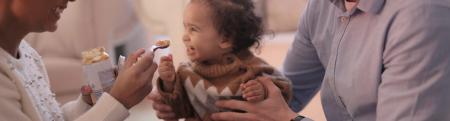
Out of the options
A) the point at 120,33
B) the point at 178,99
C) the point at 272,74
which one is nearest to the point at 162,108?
the point at 178,99

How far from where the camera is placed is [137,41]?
2938mm

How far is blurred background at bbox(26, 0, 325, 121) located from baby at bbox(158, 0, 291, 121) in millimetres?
1067

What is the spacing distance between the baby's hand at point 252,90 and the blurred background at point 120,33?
1134 millimetres

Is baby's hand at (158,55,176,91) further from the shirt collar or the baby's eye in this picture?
the shirt collar

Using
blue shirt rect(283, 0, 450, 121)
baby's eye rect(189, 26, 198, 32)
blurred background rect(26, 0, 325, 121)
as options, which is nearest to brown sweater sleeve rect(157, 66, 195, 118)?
baby's eye rect(189, 26, 198, 32)

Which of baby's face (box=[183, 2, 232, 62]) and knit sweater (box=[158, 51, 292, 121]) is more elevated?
baby's face (box=[183, 2, 232, 62])

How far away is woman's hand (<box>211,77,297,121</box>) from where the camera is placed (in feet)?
4.50

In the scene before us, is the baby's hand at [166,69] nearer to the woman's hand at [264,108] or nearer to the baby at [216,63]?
the baby at [216,63]

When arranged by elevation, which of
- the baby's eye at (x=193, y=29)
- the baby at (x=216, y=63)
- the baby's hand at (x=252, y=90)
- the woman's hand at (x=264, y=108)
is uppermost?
the baby's eye at (x=193, y=29)

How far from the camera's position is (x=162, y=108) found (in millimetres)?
1453

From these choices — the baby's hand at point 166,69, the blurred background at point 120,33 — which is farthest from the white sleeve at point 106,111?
the blurred background at point 120,33

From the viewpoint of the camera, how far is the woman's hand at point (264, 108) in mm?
1371

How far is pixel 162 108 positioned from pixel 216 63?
0.17 m

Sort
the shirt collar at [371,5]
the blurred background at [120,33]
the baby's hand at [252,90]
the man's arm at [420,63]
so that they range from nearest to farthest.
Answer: the man's arm at [420,63], the shirt collar at [371,5], the baby's hand at [252,90], the blurred background at [120,33]
